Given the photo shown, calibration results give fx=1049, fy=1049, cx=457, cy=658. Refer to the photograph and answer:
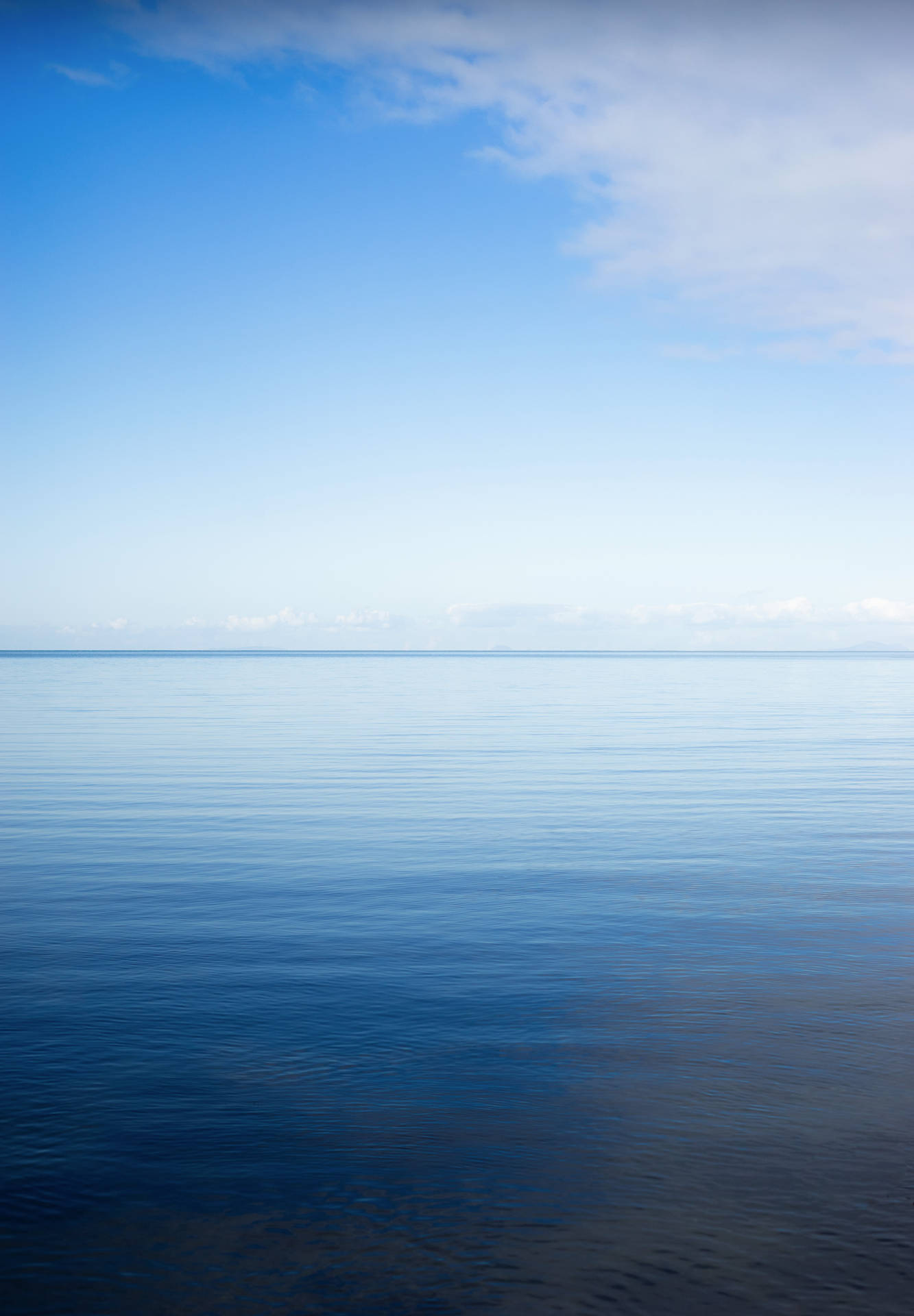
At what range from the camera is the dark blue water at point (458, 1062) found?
632cm

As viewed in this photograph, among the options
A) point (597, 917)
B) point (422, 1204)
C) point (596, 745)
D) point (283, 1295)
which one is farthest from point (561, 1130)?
point (596, 745)

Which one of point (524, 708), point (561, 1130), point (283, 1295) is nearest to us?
point (283, 1295)

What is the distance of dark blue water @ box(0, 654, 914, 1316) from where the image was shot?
6320 millimetres

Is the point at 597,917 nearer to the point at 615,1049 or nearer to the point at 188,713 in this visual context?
the point at 615,1049

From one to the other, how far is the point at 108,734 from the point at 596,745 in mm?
19878

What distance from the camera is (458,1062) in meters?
9.12

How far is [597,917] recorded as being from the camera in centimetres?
1445

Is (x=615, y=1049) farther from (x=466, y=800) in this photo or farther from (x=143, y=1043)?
(x=466, y=800)

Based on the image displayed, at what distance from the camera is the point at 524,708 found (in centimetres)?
6219

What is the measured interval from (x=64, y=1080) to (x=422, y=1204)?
3537mm

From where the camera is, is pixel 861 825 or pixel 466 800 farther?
pixel 466 800

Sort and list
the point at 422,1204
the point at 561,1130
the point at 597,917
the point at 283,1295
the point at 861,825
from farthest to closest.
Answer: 1. the point at 861,825
2. the point at 597,917
3. the point at 561,1130
4. the point at 422,1204
5. the point at 283,1295

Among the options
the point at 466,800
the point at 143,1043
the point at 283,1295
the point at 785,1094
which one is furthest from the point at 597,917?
Result: the point at 466,800

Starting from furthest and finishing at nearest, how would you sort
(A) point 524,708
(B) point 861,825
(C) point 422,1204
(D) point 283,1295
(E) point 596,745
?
1. (A) point 524,708
2. (E) point 596,745
3. (B) point 861,825
4. (C) point 422,1204
5. (D) point 283,1295
